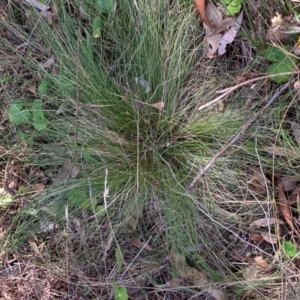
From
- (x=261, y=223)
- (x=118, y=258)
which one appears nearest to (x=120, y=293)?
(x=118, y=258)

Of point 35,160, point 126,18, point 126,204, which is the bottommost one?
point 126,204

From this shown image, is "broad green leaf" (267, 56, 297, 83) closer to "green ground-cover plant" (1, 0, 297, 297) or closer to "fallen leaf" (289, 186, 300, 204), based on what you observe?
"green ground-cover plant" (1, 0, 297, 297)

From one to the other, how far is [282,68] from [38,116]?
100cm

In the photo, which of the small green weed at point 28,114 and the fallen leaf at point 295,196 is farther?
the small green weed at point 28,114

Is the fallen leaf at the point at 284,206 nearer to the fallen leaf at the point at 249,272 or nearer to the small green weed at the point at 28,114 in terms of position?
the fallen leaf at the point at 249,272

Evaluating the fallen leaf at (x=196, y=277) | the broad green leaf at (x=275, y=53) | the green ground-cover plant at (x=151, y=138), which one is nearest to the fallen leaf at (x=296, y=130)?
the green ground-cover plant at (x=151, y=138)

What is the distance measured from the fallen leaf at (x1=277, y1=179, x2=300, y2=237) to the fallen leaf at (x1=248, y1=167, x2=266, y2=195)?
6cm

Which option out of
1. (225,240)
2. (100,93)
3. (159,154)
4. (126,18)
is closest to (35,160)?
(100,93)

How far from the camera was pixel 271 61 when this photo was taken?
5.90 ft

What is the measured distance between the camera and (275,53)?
1.76 metres

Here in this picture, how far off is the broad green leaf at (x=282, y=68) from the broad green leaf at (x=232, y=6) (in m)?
0.26

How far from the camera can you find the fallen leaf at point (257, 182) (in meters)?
1.82

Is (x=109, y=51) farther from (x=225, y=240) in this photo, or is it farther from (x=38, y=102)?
(x=225, y=240)

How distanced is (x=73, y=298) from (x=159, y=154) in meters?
0.72
